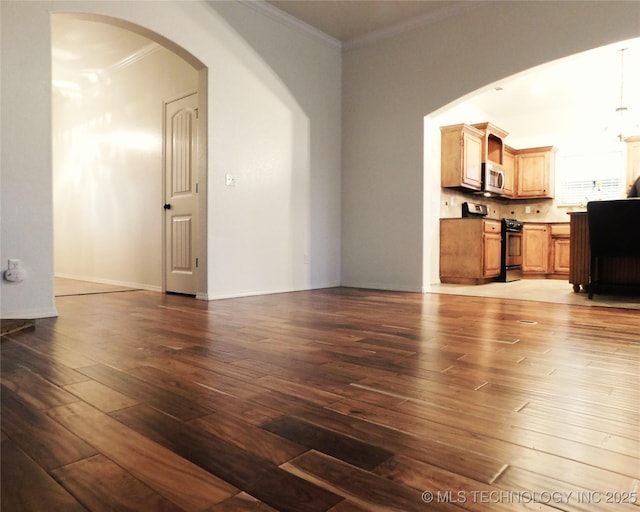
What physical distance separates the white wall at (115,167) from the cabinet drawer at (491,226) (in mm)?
4101

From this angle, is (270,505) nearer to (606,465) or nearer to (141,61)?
(606,465)

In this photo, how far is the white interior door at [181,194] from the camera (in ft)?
15.6

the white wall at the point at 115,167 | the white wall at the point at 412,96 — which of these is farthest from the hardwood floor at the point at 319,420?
the white wall at the point at 115,167

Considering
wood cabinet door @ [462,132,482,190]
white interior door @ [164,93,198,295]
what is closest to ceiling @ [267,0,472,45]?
white interior door @ [164,93,198,295]

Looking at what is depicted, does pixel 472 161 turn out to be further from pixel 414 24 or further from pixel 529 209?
pixel 529 209

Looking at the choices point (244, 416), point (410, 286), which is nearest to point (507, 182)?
point (410, 286)

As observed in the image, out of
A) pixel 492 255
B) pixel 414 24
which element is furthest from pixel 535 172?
pixel 414 24

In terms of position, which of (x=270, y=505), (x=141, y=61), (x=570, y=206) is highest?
(x=141, y=61)

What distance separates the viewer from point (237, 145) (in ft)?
15.1

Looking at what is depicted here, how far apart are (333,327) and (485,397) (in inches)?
55.4

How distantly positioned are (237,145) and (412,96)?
2.16 m

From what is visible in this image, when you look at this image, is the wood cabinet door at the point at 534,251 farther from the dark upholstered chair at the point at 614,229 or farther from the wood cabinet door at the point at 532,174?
the dark upholstered chair at the point at 614,229

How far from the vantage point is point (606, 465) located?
3.44 ft

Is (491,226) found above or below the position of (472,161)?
below
